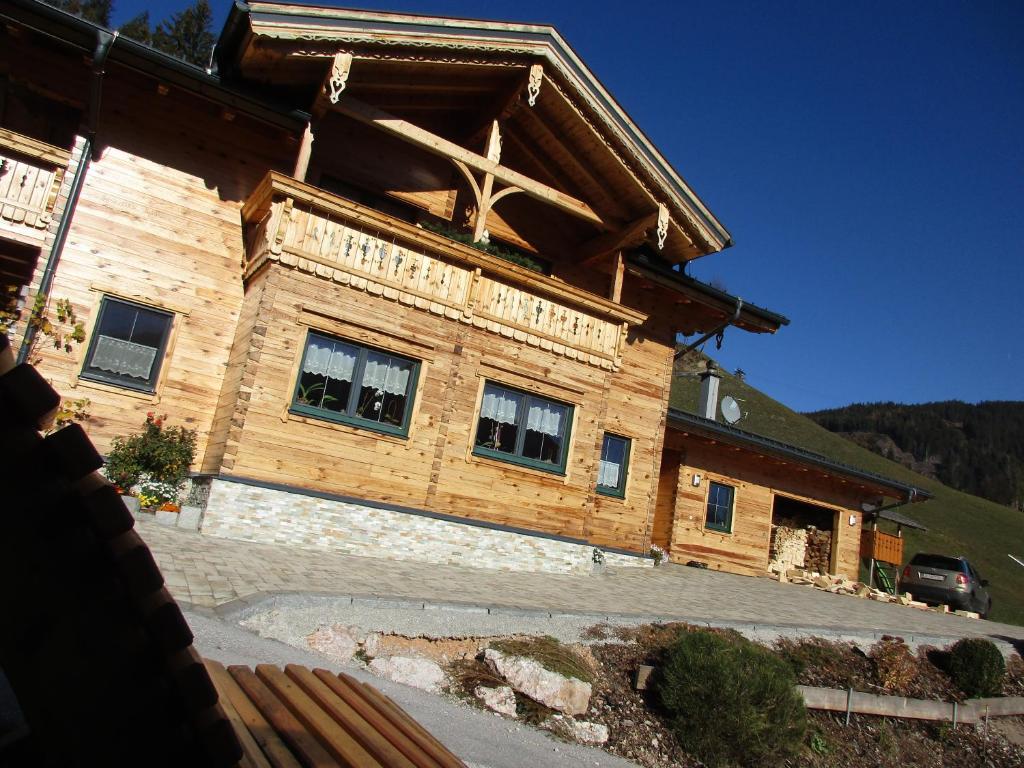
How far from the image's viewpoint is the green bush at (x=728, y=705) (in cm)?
702

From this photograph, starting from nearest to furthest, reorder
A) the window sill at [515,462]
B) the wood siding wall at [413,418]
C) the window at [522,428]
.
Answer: the wood siding wall at [413,418], the window sill at [515,462], the window at [522,428]

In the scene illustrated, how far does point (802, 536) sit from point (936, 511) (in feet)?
156

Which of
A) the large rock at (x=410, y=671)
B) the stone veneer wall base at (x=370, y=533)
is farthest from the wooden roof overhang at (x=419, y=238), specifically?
the large rock at (x=410, y=671)

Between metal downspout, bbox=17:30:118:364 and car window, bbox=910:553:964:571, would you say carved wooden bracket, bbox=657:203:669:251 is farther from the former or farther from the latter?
car window, bbox=910:553:964:571

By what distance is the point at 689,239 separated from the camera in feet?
56.6

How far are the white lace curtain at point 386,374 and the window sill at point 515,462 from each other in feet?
6.19

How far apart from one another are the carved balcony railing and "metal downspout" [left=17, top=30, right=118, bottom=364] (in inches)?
9.7

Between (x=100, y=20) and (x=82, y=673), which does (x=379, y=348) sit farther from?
(x=100, y=20)

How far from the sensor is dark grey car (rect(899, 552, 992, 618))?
2177cm

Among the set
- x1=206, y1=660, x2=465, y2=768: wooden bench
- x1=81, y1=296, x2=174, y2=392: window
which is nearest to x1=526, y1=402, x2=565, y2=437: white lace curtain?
A: x1=81, y1=296, x2=174, y2=392: window

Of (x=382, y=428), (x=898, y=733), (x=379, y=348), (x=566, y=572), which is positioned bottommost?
(x=898, y=733)

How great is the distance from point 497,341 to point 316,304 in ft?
11.9

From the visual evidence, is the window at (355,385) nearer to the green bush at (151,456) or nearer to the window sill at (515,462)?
the window sill at (515,462)

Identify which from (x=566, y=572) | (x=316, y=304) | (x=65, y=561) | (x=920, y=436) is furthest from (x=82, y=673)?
(x=920, y=436)
